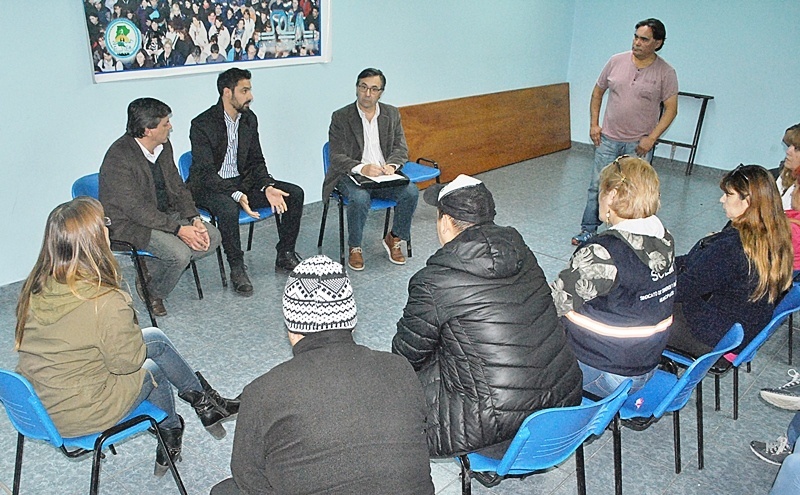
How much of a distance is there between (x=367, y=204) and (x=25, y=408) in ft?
8.71

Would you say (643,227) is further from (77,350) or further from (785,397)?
(77,350)

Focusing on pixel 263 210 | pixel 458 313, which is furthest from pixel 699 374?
pixel 263 210

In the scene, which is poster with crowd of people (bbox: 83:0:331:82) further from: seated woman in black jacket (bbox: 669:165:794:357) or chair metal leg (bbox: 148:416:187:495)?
seated woman in black jacket (bbox: 669:165:794:357)

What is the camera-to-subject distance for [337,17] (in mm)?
4867

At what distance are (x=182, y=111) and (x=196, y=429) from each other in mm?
2269

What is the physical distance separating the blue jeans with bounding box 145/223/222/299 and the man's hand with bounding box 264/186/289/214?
0.51 metres

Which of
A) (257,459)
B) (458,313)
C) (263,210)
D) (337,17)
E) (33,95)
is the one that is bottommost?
(263,210)

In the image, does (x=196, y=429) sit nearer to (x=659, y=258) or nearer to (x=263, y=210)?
(x=263, y=210)

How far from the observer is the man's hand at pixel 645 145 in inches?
186

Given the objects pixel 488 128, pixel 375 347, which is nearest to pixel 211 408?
pixel 375 347

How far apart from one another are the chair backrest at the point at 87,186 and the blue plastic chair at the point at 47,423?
179 cm

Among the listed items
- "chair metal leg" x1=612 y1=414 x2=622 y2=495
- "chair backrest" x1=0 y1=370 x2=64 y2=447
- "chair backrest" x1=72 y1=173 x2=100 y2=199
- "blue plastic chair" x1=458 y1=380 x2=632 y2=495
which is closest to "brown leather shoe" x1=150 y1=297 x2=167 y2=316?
"chair backrest" x1=72 y1=173 x2=100 y2=199

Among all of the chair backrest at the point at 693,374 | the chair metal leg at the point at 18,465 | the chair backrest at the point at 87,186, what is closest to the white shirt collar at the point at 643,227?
the chair backrest at the point at 693,374

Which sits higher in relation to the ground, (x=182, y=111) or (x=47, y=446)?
(x=182, y=111)
